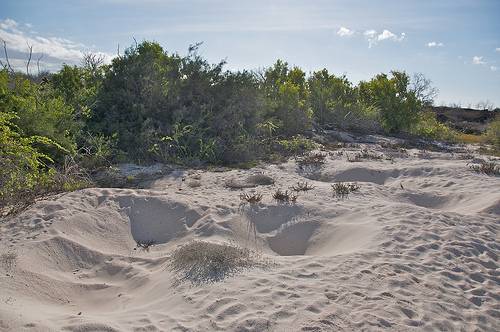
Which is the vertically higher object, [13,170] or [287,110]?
[287,110]

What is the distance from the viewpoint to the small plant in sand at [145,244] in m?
5.67

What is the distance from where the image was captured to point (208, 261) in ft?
15.5

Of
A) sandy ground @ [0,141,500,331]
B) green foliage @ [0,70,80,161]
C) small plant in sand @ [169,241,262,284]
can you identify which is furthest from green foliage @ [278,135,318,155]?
small plant in sand @ [169,241,262,284]

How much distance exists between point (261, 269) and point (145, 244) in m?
1.83

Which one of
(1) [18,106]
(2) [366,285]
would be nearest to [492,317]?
(2) [366,285]

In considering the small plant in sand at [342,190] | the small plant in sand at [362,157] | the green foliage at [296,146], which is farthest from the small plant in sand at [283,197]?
the green foliage at [296,146]

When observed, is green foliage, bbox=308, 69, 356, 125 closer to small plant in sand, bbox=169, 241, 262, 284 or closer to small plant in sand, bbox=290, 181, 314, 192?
small plant in sand, bbox=290, 181, 314, 192

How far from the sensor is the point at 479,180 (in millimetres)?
9188

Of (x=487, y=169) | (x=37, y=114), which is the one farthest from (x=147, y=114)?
(x=487, y=169)

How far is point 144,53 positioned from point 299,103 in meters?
5.40

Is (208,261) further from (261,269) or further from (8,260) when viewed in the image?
(8,260)

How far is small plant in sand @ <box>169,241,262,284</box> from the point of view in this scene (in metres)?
4.51

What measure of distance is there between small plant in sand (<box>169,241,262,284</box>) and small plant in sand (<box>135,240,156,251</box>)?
2.43 feet

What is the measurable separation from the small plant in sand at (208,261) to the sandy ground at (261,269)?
0.13m
